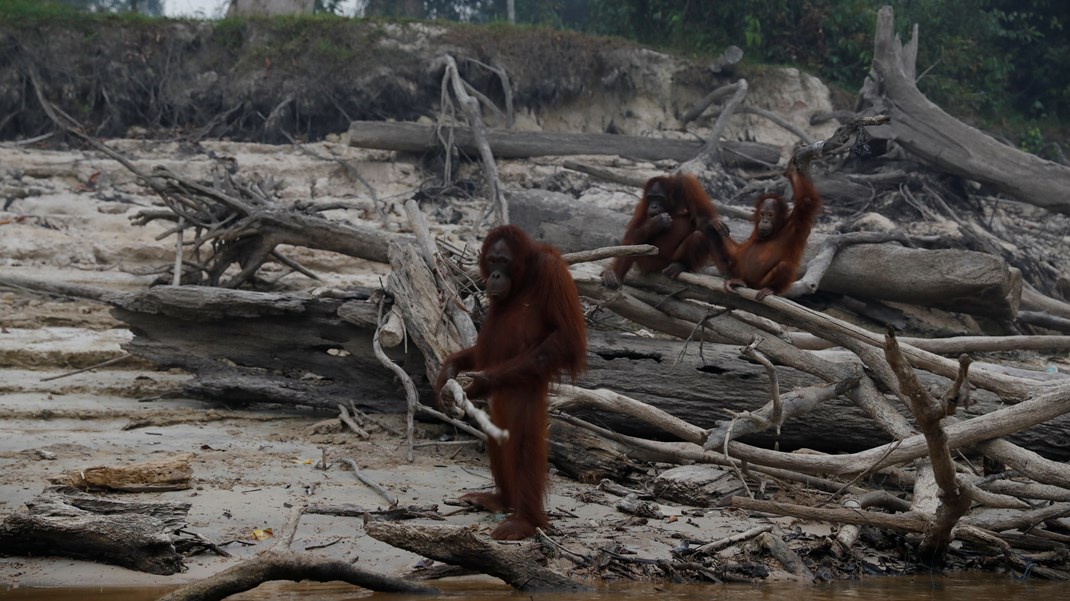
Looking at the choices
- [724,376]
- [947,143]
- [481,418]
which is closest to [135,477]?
[481,418]

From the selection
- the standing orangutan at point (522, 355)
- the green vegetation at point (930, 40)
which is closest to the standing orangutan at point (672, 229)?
the standing orangutan at point (522, 355)

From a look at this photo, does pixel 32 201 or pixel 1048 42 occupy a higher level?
pixel 1048 42

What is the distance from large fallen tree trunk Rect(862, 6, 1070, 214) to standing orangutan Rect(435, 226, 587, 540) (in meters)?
7.85

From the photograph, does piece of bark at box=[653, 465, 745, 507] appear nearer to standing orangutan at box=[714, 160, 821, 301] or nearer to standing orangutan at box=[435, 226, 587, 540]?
standing orangutan at box=[435, 226, 587, 540]

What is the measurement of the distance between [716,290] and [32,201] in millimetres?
8472

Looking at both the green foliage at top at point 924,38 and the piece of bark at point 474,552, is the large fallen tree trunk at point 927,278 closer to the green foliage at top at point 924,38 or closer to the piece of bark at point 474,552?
the piece of bark at point 474,552

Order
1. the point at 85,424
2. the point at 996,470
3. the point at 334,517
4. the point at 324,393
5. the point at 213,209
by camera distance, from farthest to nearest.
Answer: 1. the point at 213,209
2. the point at 324,393
3. the point at 85,424
4. the point at 996,470
5. the point at 334,517

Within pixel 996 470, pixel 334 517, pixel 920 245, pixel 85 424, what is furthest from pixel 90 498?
pixel 920 245

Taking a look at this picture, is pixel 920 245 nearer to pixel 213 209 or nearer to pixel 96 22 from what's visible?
pixel 213 209

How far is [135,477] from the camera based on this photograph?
20.5ft

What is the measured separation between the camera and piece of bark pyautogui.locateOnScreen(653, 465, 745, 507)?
6.80m

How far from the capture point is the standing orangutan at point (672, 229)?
7699 millimetres

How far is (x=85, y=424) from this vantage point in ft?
25.7

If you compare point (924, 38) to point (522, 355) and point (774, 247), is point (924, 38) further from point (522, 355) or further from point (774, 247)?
point (522, 355)
